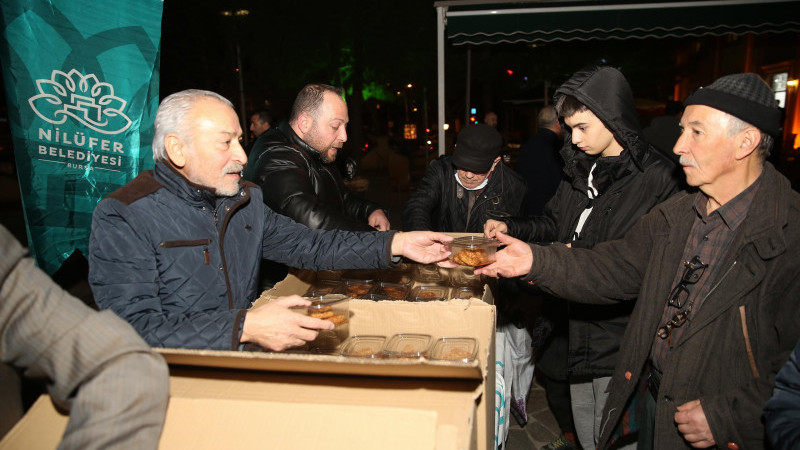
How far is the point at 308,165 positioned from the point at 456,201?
4.25 ft

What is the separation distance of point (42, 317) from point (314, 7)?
45.1ft

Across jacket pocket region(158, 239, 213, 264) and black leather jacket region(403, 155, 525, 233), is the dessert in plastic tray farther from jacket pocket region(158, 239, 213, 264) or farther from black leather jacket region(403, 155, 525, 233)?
jacket pocket region(158, 239, 213, 264)

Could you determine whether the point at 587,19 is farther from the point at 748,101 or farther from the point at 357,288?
the point at 357,288

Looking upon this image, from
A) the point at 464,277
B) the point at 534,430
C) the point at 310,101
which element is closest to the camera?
the point at 464,277

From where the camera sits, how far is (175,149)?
2.00 meters

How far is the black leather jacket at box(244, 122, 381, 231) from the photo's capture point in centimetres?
291

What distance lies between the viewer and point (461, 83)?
1988cm

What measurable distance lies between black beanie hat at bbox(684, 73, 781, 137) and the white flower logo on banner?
115 inches

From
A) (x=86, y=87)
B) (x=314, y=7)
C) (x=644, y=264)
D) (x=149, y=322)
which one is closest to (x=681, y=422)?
(x=644, y=264)

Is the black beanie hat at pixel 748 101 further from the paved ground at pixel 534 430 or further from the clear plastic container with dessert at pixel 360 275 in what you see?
the paved ground at pixel 534 430

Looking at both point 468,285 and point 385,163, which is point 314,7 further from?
point 468,285

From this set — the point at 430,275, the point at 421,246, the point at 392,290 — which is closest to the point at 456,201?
the point at 430,275

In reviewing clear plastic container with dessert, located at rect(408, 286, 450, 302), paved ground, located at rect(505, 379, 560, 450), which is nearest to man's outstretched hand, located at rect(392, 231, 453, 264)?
clear plastic container with dessert, located at rect(408, 286, 450, 302)

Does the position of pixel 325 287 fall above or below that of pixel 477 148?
below
